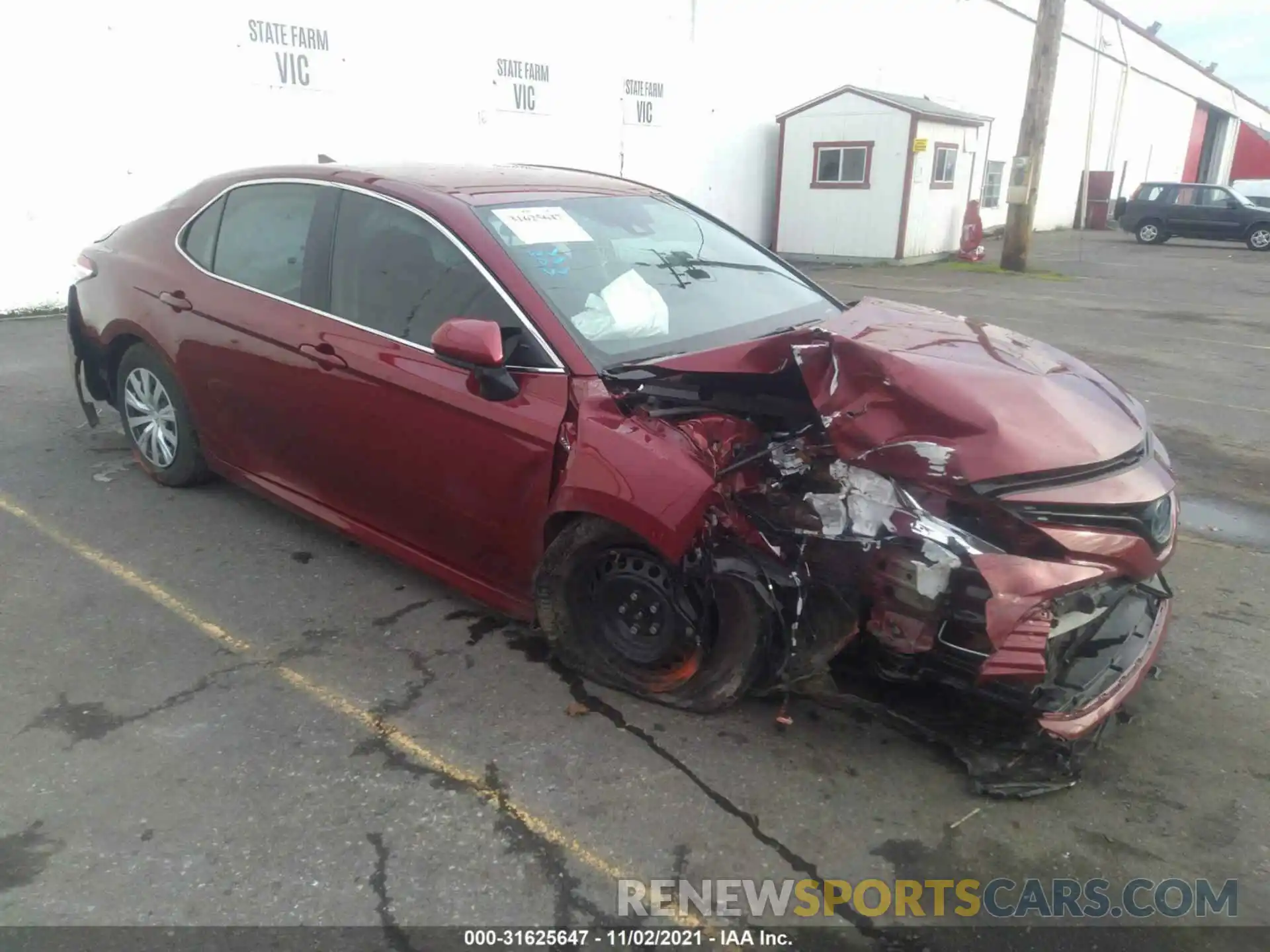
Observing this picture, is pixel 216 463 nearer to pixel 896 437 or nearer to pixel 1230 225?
pixel 896 437

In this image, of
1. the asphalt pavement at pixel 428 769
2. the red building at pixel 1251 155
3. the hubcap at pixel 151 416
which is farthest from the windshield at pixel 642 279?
the red building at pixel 1251 155

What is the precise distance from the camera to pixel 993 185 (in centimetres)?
2414

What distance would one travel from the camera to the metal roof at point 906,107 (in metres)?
16.6

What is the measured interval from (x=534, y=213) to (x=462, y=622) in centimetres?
165

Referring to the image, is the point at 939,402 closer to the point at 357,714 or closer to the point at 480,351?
the point at 480,351

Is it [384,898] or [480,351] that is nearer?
[384,898]

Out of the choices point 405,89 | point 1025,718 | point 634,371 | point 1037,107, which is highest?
point 1037,107

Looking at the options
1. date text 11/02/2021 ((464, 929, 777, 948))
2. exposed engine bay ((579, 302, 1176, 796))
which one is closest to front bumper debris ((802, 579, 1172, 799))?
exposed engine bay ((579, 302, 1176, 796))

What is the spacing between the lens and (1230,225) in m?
22.6

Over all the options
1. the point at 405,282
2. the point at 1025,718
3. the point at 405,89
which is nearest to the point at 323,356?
the point at 405,282

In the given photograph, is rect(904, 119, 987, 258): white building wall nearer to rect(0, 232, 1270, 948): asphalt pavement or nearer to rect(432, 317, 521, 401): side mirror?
rect(0, 232, 1270, 948): asphalt pavement

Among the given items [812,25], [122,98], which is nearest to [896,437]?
[122,98]

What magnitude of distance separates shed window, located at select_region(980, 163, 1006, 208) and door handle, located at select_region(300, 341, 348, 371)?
76.2ft

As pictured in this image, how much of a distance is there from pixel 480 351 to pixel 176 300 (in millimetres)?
2241
